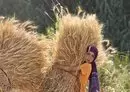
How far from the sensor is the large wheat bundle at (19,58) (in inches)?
122

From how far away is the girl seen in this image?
3.27 meters

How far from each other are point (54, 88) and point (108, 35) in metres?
3.83

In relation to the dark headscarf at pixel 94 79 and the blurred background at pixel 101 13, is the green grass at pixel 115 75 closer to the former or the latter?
the dark headscarf at pixel 94 79

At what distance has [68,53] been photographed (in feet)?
10.8

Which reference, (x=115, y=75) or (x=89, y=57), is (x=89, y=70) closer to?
(x=89, y=57)

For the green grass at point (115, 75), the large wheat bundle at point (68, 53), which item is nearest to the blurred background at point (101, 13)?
the green grass at point (115, 75)

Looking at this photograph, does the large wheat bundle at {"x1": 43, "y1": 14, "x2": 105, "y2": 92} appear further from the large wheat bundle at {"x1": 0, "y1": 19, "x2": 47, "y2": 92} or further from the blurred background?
the blurred background

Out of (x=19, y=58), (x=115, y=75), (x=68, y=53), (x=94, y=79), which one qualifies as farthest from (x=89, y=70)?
(x=115, y=75)

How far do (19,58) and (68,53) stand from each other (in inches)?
13.9

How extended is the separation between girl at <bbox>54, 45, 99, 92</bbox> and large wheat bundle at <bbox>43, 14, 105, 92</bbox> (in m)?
0.03

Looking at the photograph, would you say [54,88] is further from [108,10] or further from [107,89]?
[108,10]

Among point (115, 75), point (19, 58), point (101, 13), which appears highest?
point (101, 13)

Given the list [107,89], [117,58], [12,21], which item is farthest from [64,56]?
[117,58]

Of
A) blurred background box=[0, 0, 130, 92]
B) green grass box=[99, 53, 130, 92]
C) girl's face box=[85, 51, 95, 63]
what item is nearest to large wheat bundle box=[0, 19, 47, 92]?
girl's face box=[85, 51, 95, 63]
